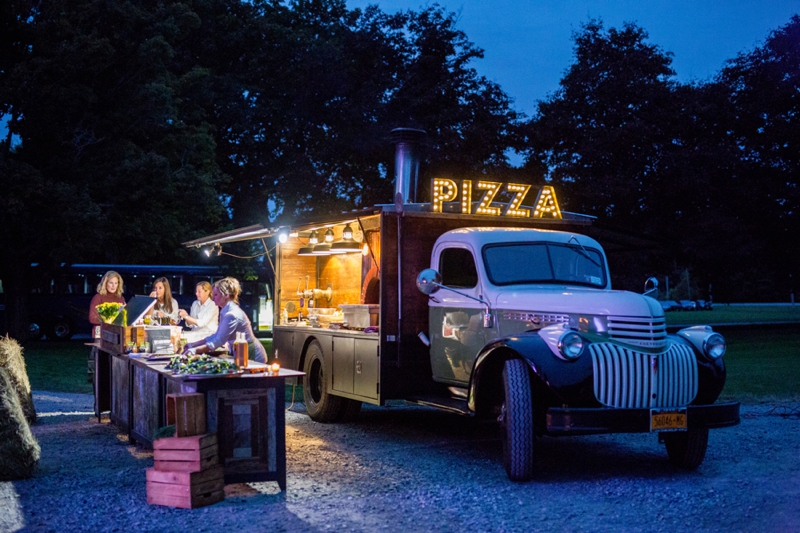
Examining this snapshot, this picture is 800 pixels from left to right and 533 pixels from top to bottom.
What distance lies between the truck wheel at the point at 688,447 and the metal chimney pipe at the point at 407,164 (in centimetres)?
549

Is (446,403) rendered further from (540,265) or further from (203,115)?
(203,115)

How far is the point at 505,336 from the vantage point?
27.0ft

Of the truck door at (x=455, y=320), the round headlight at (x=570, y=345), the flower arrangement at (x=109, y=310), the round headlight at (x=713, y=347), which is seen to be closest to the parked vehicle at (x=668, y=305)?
the round headlight at (x=713, y=347)

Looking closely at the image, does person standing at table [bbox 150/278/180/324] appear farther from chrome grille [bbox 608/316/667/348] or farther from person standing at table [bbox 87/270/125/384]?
chrome grille [bbox 608/316/667/348]

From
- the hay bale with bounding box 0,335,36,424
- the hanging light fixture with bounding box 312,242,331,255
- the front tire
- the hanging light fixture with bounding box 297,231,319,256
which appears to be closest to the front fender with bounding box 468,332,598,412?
the hay bale with bounding box 0,335,36,424

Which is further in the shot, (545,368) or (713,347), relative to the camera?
(713,347)

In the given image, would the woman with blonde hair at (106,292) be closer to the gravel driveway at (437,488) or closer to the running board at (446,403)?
the gravel driveway at (437,488)

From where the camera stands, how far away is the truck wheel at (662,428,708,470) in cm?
829

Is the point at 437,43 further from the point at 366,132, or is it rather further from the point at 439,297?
the point at 439,297

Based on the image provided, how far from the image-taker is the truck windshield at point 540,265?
30.8 feet

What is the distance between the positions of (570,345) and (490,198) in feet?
10.3

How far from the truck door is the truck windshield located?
0.77 feet

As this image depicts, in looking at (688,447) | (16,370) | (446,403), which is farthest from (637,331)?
(16,370)

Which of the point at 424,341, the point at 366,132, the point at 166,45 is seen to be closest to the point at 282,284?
the point at 424,341
